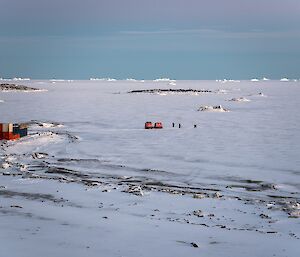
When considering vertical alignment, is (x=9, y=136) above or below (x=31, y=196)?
above

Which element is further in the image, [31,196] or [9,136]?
[9,136]

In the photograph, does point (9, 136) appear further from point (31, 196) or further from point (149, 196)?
point (149, 196)

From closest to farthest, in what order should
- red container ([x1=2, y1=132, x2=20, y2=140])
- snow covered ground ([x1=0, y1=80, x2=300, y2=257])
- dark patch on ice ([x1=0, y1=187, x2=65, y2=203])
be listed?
snow covered ground ([x1=0, y1=80, x2=300, y2=257]) → dark patch on ice ([x1=0, y1=187, x2=65, y2=203]) → red container ([x1=2, y1=132, x2=20, y2=140])

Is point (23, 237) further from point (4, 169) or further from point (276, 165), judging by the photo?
point (276, 165)

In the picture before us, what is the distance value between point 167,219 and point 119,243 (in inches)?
126

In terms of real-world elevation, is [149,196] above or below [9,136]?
below

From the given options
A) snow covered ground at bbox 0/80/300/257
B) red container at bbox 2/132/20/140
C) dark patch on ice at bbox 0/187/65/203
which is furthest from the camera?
red container at bbox 2/132/20/140

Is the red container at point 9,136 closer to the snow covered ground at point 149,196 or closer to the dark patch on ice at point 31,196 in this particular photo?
the snow covered ground at point 149,196

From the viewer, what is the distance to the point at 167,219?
57.8ft

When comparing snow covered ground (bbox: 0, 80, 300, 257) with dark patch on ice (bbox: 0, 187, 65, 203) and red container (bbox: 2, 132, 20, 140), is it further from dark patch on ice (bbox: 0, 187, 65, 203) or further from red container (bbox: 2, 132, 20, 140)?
red container (bbox: 2, 132, 20, 140)

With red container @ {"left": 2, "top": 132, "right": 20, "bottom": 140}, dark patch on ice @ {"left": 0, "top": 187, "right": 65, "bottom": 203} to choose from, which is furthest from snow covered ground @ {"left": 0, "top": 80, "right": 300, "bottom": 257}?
red container @ {"left": 2, "top": 132, "right": 20, "bottom": 140}

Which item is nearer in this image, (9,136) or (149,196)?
(149,196)

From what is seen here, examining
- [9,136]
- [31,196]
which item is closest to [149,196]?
[31,196]

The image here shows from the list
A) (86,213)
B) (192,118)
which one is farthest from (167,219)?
(192,118)
